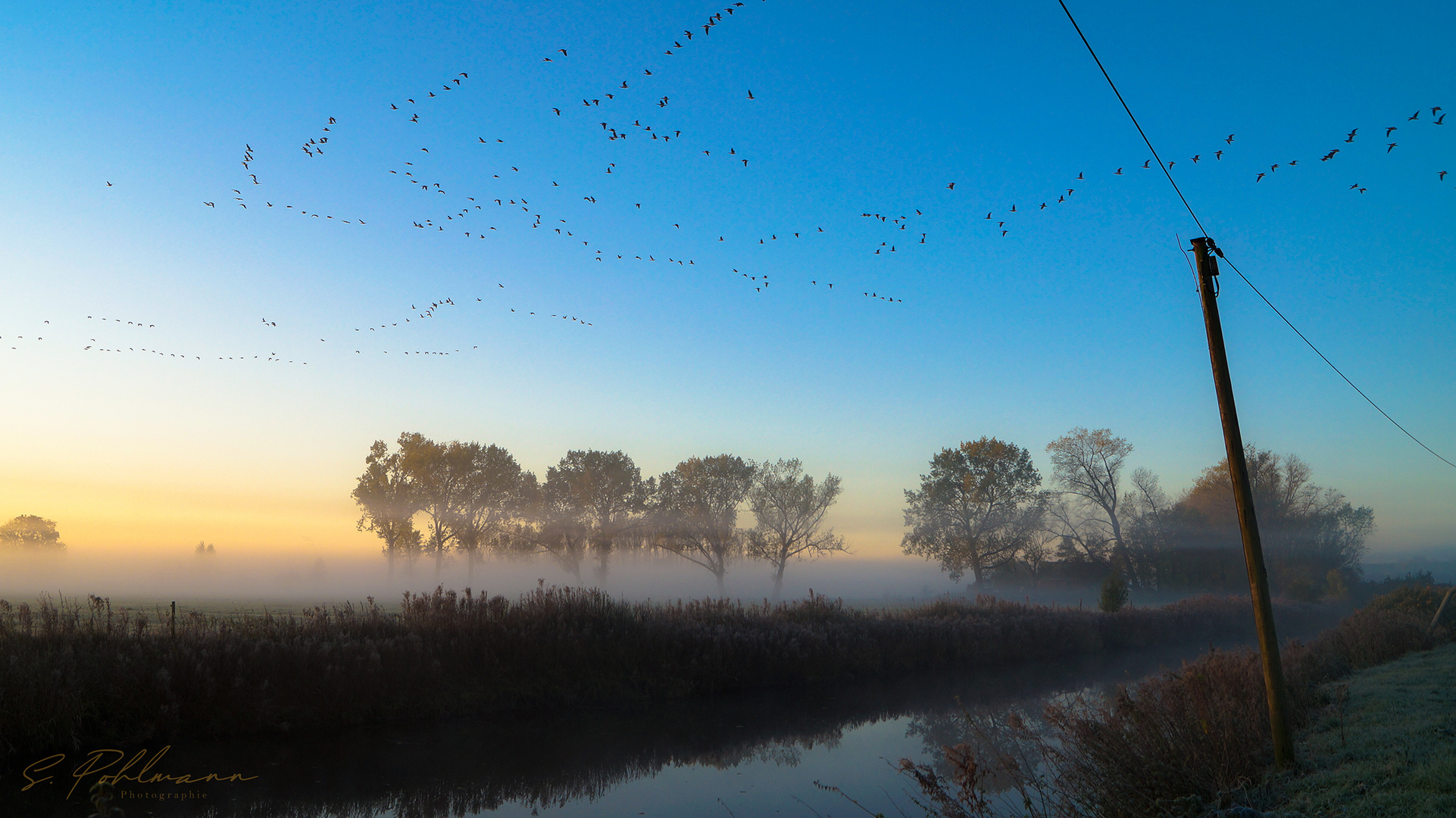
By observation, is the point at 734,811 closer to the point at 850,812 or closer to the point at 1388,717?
the point at 850,812

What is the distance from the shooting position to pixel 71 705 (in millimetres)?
9102

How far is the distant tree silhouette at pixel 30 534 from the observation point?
5231 cm

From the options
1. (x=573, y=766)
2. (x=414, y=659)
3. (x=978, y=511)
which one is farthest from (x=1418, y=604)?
(x=414, y=659)

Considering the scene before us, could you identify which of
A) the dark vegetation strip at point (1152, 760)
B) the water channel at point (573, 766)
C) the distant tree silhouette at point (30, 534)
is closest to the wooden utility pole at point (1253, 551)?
the dark vegetation strip at point (1152, 760)

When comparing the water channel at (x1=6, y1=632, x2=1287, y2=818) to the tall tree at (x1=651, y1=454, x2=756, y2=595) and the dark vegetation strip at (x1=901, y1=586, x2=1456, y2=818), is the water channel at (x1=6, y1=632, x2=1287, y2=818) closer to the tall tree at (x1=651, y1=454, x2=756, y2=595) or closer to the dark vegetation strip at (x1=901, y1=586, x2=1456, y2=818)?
the dark vegetation strip at (x1=901, y1=586, x2=1456, y2=818)

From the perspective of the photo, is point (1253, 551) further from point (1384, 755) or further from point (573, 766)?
point (573, 766)

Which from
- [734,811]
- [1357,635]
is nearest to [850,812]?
[734,811]

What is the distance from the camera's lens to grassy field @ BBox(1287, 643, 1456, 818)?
5746 millimetres

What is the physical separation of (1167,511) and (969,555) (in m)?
19.4

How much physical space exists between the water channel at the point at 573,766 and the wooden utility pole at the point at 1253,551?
7.01ft

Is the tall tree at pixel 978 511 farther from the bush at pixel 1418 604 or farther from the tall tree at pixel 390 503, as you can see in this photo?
the tall tree at pixel 390 503

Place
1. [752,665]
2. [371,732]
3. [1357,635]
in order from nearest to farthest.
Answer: [371,732] → [752,665] → [1357,635]

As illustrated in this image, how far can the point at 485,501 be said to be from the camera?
4972 centimetres

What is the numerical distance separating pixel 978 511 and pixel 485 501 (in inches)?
1411
